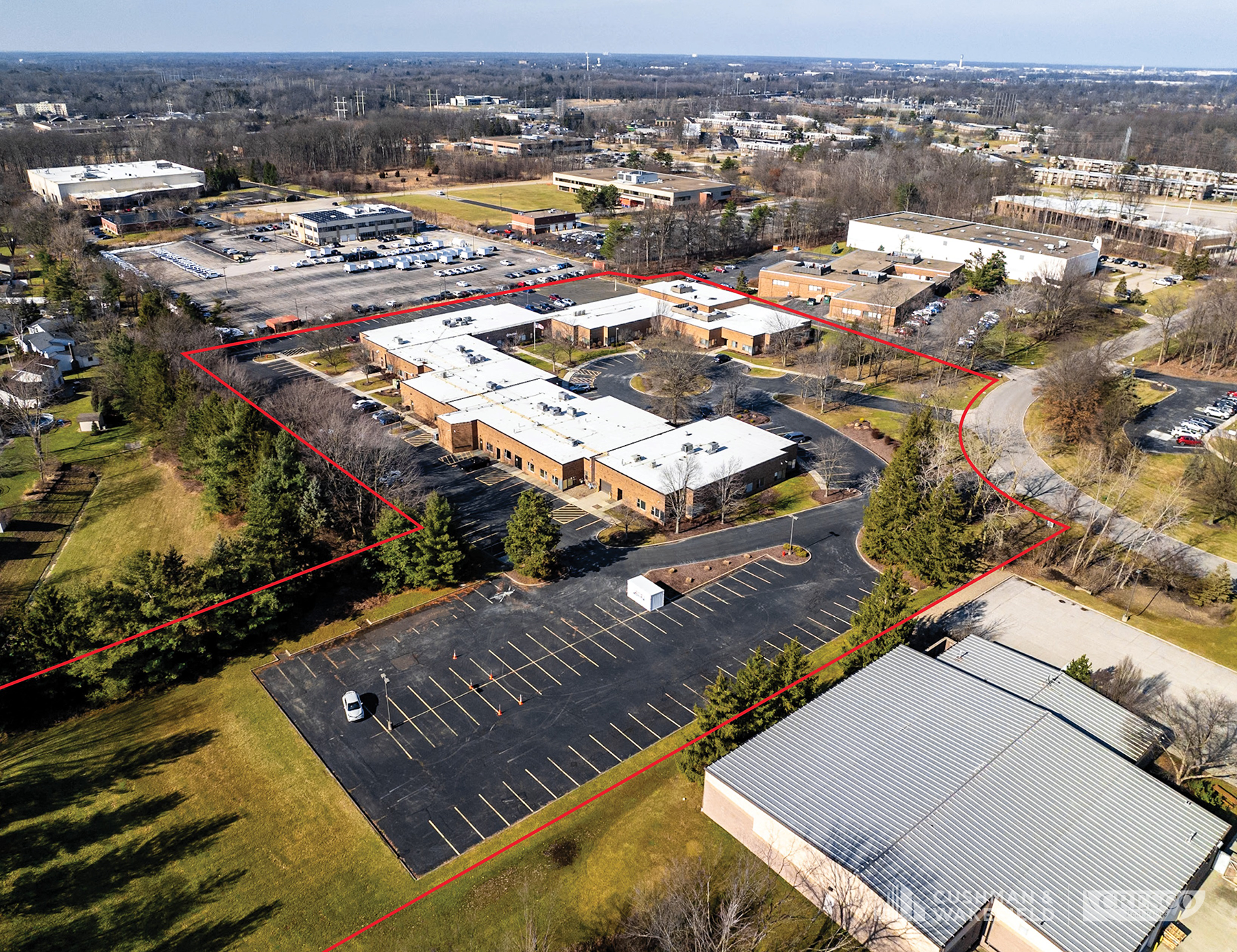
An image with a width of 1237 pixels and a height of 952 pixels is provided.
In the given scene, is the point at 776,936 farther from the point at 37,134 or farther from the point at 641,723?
the point at 37,134

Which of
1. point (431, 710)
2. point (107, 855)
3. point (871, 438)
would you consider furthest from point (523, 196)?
point (107, 855)

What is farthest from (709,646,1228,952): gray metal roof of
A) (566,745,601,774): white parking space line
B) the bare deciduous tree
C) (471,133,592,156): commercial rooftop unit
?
(471,133,592,156): commercial rooftop unit

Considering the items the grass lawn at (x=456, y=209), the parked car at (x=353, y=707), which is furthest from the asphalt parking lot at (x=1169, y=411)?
the grass lawn at (x=456, y=209)

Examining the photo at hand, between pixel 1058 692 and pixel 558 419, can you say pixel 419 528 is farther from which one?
pixel 1058 692

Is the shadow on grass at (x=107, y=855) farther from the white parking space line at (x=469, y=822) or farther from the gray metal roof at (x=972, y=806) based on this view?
the gray metal roof at (x=972, y=806)

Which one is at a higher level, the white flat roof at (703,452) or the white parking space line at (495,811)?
the white flat roof at (703,452)

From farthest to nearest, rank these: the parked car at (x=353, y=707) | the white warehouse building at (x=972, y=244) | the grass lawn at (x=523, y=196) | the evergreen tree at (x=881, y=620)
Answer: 1. the grass lawn at (x=523, y=196)
2. the white warehouse building at (x=972, y=244)
3. the evergreen tree at (x=881, y=620)
4. the parked car at (x=353, y=707)
